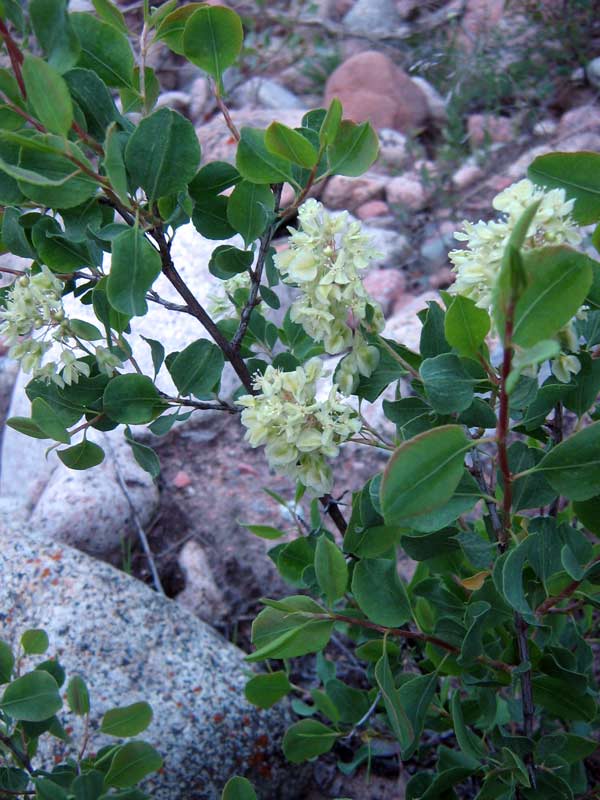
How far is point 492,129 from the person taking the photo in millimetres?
3828

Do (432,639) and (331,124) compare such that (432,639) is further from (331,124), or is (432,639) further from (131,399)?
(331,124)

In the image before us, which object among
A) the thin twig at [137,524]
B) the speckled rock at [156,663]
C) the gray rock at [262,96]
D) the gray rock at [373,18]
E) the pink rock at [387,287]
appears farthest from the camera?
the gray rock at [373,18]

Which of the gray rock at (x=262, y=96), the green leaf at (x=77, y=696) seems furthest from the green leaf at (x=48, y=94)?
the gray rock at (x=262, y=96)

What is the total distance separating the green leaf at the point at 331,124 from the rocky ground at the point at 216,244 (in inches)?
46.0

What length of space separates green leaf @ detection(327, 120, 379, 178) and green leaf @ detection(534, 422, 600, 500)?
1.27ft

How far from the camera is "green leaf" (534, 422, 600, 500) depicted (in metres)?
0.85

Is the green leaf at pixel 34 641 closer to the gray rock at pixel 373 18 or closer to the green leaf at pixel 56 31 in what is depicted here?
the green leaf at pixel 56 31

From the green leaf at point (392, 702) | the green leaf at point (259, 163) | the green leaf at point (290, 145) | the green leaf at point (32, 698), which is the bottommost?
the green leaf at point (32, 698)

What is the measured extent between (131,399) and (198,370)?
0.11m

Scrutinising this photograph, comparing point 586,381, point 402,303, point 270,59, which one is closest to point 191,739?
point 586,381

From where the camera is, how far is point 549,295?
735 millimetres

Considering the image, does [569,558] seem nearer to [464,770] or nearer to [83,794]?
[464,770]

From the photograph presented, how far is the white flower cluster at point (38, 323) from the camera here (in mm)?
1007

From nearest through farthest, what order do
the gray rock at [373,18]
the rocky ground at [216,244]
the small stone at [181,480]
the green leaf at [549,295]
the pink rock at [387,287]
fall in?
the green leaf at [549,295] < the rocky ground at [216,244] < the small stone at [181,480] < the pink rock at [387,287] < the gray rock at [373,18]
